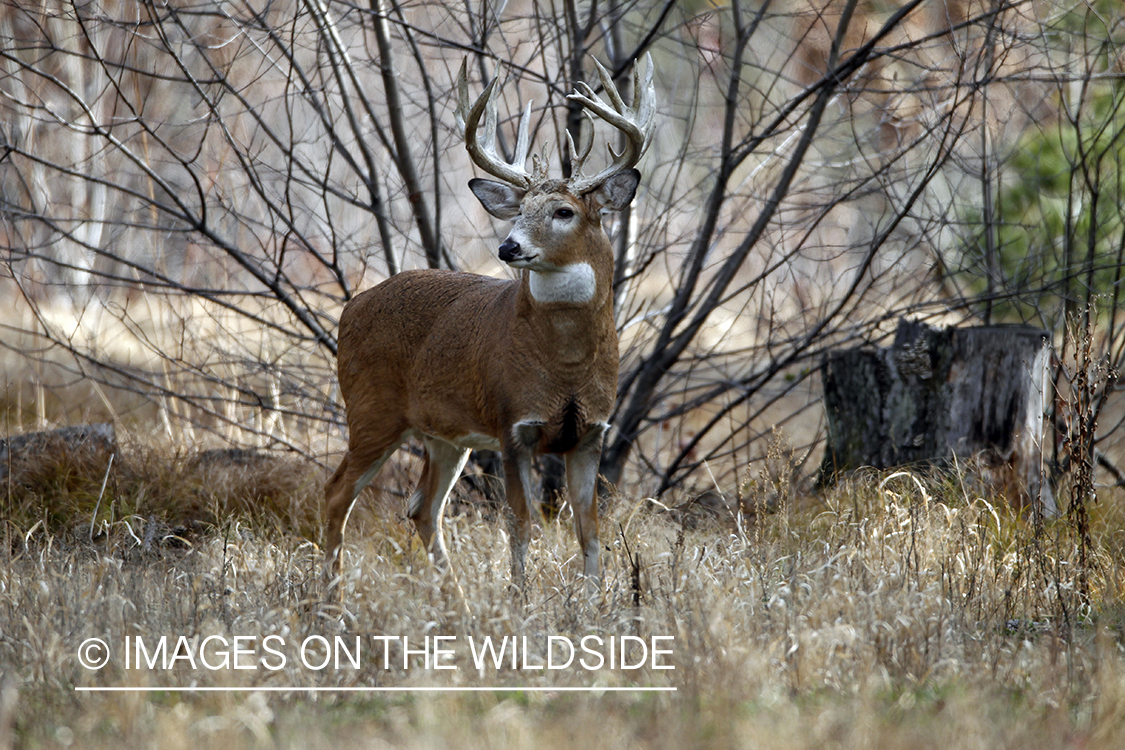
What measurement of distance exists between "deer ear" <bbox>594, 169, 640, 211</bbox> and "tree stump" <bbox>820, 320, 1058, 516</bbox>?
7.82 ft

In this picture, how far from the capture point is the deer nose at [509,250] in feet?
14.1

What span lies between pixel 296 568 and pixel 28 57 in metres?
8.77

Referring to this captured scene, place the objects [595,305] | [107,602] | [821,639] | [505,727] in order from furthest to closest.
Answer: [595,305]
[107,602]
[821,639]
[505,727]

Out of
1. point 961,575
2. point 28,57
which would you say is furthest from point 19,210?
point 28,57

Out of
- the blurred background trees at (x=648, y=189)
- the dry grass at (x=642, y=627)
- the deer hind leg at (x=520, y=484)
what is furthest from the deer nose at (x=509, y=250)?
the blurred background trees at (x=648, y=189)

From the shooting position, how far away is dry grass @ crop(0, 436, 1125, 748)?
320cm

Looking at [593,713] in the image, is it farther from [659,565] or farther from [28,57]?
[28,57]

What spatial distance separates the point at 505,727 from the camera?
3.22 metres

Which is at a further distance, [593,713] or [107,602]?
[107,602]

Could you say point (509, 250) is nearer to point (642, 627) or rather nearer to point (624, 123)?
point (624, 123)

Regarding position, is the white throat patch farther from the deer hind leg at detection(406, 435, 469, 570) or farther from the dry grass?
the deer hind leg at detection(406, 435, 469, 570)

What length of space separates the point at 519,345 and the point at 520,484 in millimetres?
561

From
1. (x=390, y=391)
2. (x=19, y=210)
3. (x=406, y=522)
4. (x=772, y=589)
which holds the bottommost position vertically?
(x=772, y=589)

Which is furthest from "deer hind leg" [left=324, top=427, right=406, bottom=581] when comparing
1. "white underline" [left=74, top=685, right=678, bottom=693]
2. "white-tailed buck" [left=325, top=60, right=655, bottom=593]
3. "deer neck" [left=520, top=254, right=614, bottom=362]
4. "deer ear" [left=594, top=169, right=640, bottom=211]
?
"white underline" [left=74, top=685, right=678, bottom=693]
